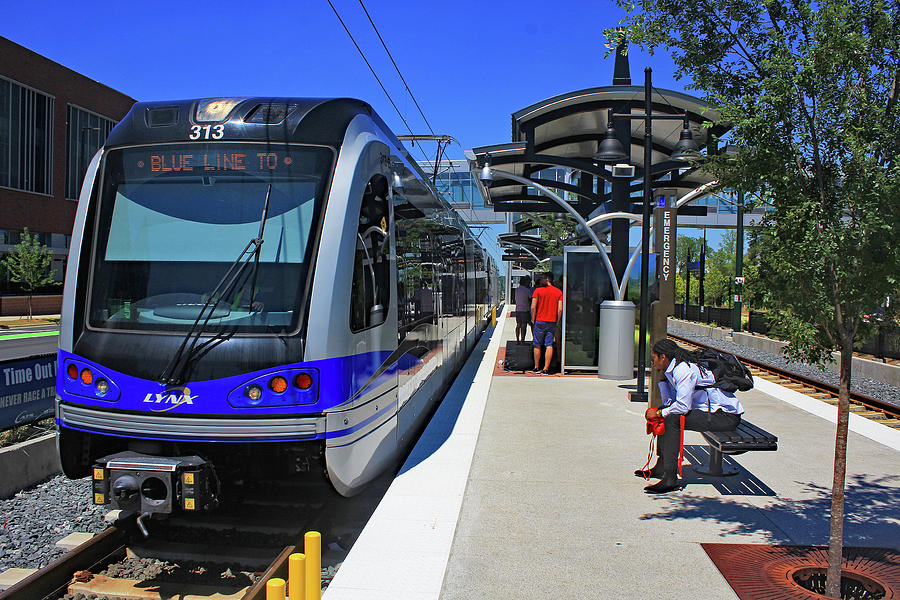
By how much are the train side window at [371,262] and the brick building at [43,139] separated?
113 ft

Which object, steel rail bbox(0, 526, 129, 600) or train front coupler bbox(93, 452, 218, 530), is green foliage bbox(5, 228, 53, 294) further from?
train front coupler bbox(93, 452, 218, 530)

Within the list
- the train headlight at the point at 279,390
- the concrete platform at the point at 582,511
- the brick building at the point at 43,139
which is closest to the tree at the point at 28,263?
the brick building at the point at 43,139

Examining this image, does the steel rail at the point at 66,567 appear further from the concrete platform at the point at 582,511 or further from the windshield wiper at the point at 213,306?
the concrete platform at the point at 582,511

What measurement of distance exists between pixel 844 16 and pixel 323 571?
4.80m

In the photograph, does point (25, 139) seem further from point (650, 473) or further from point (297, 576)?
point (297, 576)

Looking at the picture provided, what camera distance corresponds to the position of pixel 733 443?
6.38m

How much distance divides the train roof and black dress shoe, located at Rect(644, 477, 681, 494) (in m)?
3.80

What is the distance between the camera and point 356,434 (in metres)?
5.53

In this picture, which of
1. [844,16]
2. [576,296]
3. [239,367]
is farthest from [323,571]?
[576,296]

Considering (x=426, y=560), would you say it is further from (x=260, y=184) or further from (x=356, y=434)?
(x=260, y=184)

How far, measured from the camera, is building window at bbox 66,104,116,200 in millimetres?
41500

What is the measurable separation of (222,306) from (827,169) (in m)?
3.99

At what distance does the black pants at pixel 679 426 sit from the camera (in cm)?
642

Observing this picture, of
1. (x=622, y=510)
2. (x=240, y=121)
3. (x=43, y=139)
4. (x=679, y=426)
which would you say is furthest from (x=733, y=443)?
(x=43, y=139)
